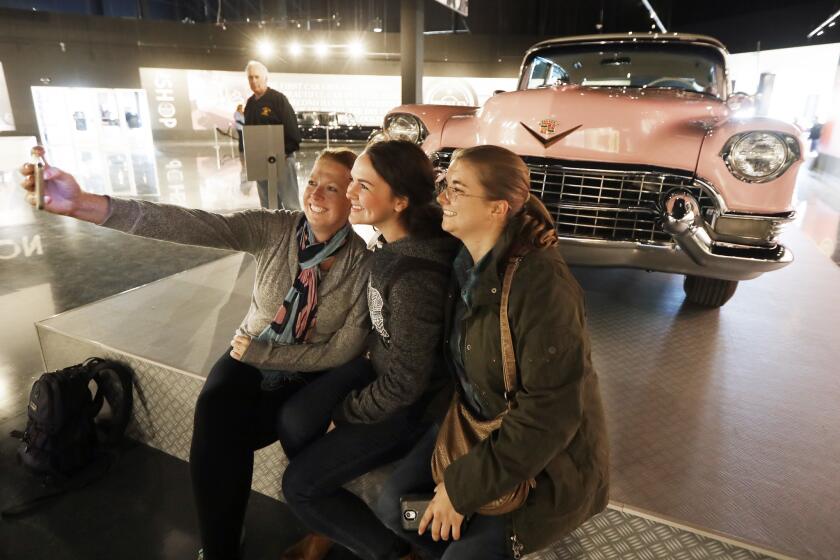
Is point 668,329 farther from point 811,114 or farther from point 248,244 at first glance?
point 811,114

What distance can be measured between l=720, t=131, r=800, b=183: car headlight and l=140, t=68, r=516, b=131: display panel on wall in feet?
43.3

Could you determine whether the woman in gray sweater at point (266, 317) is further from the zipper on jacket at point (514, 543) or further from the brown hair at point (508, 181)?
the zipper on jacket at point (514, 543)

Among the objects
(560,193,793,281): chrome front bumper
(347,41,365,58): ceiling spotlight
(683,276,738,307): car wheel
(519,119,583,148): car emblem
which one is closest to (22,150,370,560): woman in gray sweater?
(519,119,583,148): car emblem

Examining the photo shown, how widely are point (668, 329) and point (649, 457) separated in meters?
1.11

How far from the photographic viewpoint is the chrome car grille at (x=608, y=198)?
2.25 metres

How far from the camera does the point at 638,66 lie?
3.26 m

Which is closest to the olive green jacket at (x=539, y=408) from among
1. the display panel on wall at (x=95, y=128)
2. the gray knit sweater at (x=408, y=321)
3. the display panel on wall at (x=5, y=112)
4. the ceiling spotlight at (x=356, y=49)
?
the gray knit sweater at (x=408, y=321)

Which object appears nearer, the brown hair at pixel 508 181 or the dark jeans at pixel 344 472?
the brown hair at pixel 508 181

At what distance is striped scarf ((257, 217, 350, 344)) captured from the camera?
1470 mm

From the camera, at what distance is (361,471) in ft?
4.35

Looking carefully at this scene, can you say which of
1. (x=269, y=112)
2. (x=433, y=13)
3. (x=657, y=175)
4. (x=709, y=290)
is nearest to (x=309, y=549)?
(x=657, y=175)

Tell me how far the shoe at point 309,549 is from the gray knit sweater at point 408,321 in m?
0.49

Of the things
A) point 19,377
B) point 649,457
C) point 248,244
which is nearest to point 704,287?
point 649,457

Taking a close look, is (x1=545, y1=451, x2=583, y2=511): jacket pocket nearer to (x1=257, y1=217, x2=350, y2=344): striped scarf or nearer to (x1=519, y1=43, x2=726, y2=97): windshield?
(x1=257, y1=217, x2=350, y2=344): striped scarf
